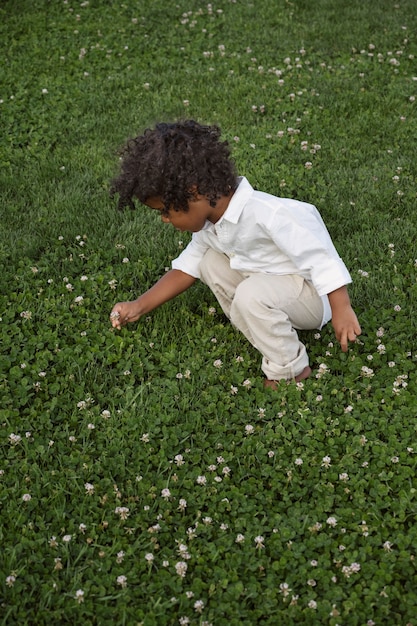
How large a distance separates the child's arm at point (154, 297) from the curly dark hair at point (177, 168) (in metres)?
0.72

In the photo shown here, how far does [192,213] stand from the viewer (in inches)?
171

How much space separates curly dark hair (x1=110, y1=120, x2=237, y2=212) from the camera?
4180 millimetres

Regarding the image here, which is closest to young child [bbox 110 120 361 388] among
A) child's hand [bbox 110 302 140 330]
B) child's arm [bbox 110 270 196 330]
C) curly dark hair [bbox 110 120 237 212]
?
curly dark hair [bbox 110 120 237 212]

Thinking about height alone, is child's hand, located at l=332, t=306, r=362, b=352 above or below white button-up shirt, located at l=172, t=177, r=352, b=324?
below

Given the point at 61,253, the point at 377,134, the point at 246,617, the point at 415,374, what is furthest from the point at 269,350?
the point at 377,134

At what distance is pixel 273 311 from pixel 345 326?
0.43 m

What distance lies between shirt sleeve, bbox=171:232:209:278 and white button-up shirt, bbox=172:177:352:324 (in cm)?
28

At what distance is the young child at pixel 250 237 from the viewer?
4.24m

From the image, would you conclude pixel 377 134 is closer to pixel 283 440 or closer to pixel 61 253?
pixel 61 253

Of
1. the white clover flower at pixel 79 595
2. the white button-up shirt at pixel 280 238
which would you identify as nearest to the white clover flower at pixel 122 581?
the white clover flower at pixel 79 595

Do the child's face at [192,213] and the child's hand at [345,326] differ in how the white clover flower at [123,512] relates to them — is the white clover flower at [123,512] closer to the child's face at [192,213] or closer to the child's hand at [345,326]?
the child's hand at [345,326]

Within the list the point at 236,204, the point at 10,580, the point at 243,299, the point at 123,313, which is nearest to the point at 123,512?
the point at 10,580

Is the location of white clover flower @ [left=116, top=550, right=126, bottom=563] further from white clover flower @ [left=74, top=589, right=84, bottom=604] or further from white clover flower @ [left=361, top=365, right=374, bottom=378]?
white clover flower @ [left=361, top=365, right=374, bottom=378]

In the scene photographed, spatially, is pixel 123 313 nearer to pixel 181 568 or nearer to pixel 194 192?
pixel 194 192
